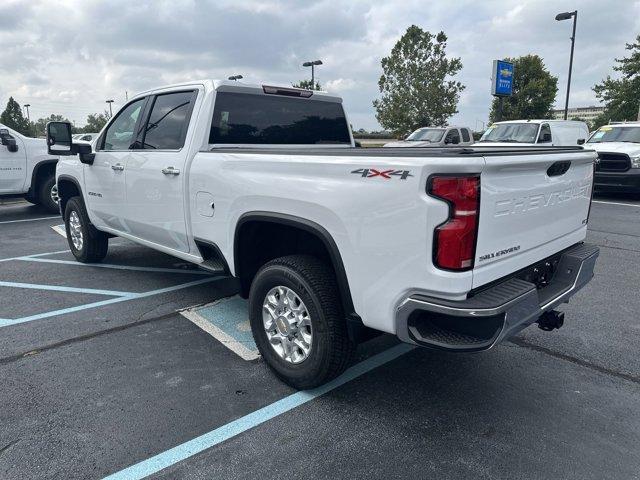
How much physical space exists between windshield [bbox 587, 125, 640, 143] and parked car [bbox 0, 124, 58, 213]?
1341 cm

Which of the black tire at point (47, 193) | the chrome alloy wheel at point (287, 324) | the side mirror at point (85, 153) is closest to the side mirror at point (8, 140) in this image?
the black tire at point (47, 193)

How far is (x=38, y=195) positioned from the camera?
10047mm

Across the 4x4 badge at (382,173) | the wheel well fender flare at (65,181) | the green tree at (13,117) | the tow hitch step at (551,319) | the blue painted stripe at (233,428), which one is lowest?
the blue painted stripe at (233,428)

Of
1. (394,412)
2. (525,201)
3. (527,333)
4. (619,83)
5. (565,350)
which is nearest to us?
(525,201)

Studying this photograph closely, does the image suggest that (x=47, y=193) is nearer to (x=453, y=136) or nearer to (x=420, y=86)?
(x=453, y=136)

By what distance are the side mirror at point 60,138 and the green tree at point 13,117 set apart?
6073 centimetres

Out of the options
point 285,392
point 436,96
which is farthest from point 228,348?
point 436,96

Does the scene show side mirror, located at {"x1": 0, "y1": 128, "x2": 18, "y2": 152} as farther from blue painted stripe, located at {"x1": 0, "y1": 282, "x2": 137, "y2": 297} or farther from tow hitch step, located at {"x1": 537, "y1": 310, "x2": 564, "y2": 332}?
tow hitch step, located at {"x1": 537, "y1": 310, "x2": 564, "y2": 332}

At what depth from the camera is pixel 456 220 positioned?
2287 mm

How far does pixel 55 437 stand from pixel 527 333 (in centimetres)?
348

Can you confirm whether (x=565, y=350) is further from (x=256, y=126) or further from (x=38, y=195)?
(x=38, y=195)

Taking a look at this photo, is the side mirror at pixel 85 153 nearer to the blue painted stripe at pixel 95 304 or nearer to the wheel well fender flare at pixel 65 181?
the wheel well fender flare at pixel 65 181

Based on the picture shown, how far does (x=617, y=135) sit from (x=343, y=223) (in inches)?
527

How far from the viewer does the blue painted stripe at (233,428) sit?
247 cm
